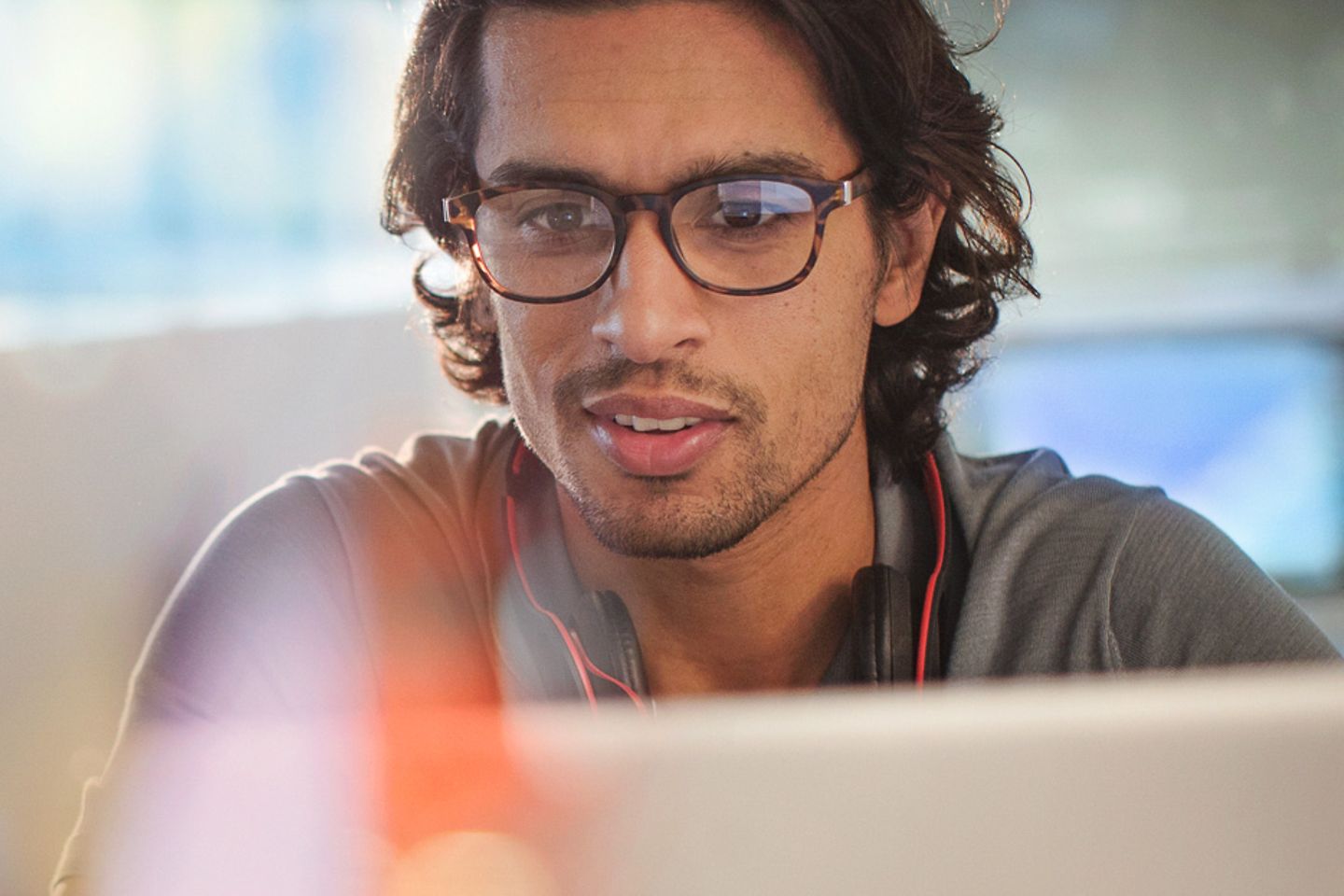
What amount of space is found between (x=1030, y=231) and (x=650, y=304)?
139 cm

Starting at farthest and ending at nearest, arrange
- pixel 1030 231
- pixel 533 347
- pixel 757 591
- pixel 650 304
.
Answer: pixel 1030 231 < pixel 757 591 < pixel 533 347 < pixel 650 304

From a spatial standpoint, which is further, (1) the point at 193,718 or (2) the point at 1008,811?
(1) the point at 193,718

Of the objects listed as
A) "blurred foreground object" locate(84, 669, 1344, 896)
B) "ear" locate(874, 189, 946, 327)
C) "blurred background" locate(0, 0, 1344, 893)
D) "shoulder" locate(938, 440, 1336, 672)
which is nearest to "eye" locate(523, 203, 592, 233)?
"ear" locate(874, 189, 946, 327)

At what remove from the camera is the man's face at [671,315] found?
3.85ft

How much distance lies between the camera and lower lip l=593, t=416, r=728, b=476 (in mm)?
1199

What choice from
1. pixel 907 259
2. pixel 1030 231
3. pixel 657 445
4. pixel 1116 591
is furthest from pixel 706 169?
pixel 1030 231

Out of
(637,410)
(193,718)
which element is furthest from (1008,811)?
(193,718)

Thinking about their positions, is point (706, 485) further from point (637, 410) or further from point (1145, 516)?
point (1145, 516)

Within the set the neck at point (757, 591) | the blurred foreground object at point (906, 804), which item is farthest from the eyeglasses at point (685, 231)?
the blurred foreground object at point (906, 804)

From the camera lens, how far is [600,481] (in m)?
1.24

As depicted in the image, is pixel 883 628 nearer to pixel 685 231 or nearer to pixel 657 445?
pixel 657 445

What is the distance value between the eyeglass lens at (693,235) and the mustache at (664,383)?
8 cm

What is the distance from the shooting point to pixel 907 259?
1.48 m

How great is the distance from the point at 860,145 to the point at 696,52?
218 millimetres
